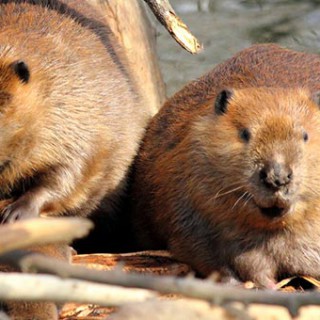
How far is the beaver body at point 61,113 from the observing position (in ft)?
21.4

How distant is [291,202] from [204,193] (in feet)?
2.38

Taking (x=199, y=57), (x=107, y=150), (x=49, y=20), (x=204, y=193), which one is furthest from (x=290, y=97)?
(x=199, y=57)

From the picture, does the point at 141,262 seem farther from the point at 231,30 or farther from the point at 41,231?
the point at 231,30

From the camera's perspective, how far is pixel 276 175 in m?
5.54

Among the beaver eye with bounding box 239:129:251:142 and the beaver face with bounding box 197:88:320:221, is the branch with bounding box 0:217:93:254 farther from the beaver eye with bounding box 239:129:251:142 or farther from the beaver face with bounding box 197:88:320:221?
the beaver eye with bounding box 239:129:251:142

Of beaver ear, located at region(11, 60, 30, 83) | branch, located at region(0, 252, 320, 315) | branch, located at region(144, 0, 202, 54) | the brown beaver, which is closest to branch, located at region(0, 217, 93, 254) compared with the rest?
branch, located at region(0, 252, 320, 315)

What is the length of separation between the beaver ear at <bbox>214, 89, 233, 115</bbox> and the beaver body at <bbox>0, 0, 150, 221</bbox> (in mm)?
1017

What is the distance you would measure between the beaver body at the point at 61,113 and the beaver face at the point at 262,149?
3.07ft

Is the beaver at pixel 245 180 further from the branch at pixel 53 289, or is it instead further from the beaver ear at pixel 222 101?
the branch at pixel 53 289

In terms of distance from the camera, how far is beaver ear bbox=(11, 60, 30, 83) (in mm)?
6449

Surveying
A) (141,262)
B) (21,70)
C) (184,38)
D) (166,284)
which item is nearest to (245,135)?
(141,262)

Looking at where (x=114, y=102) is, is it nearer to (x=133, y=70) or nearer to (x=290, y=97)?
(x=133, y=70)

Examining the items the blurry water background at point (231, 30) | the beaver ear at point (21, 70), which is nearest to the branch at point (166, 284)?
the beaver ear at point (21, 70)

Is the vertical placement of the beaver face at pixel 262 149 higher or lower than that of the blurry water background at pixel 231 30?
higher
